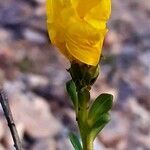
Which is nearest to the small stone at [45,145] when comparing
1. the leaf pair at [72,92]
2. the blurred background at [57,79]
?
the blurred background at [57,79]

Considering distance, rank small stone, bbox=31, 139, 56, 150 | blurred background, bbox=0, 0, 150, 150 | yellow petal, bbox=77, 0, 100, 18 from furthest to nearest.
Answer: blurred background, bbox=0, 0, 150, 150 → small stone, bbox=31, 139, 56, 150 → yellow petal, bbox=77, 0, 100, 18

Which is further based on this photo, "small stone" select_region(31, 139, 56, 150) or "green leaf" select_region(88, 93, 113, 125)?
"small stone" select_region(31, 139, 56, 150)

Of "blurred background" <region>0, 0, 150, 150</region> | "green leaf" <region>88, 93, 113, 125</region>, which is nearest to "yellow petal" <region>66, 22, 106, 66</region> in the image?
"green leaf" <region>88, 93, 113, 125</region>

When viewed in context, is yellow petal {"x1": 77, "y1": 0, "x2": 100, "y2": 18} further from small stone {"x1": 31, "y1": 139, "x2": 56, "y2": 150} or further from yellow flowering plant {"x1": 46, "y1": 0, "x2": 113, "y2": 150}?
small stone {"x1": 31, "y1": 139, "x2": 56, "y2": 150}

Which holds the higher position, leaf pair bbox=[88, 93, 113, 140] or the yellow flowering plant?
the yellow flowering plant

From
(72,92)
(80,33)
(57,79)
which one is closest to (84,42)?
(80,33)

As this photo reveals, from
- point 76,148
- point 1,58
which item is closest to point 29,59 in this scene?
point 1,58

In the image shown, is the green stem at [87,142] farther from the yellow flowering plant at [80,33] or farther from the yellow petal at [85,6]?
the yellow petal at [85,6]
